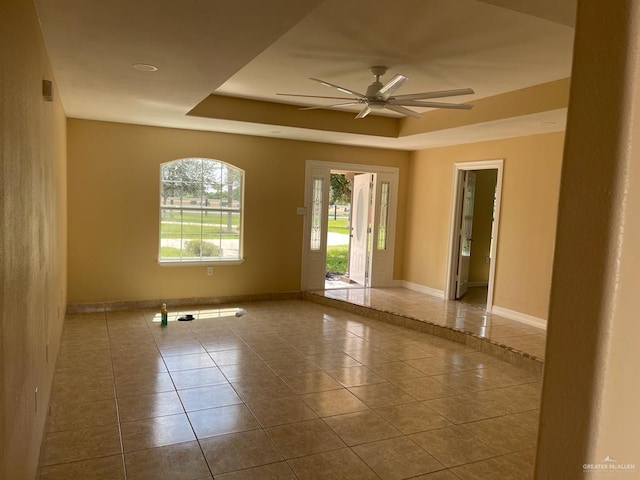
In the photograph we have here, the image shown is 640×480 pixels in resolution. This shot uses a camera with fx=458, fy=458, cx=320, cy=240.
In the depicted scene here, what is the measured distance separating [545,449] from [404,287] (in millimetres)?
7318

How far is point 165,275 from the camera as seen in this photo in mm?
6520

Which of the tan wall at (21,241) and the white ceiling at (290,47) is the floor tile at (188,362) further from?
the white ceiling at (290,47)

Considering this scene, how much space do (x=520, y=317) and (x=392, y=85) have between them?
12.6 feet

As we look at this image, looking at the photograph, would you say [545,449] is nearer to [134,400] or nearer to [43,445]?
[43,445]

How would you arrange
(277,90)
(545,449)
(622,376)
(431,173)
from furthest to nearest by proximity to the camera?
(431,173) < (277,90) < (545,449) < (622,376)

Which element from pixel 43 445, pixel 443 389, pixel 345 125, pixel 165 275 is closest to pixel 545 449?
pixel 43 445

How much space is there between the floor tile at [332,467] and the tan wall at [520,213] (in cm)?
352

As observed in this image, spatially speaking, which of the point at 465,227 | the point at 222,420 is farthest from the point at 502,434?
the point at 465,227

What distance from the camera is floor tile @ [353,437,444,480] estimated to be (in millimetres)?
2766

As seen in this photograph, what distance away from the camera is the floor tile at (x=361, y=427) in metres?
3.13

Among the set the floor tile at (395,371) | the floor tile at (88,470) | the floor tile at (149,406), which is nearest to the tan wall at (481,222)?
the floor tile at (395,371)

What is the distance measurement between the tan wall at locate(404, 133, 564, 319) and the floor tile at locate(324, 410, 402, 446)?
3028 mm

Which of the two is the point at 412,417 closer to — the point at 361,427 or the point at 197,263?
the point at 361,427

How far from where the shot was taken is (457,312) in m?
6.38
